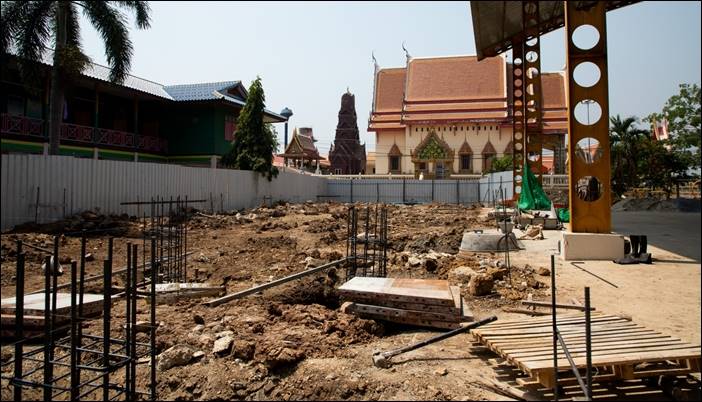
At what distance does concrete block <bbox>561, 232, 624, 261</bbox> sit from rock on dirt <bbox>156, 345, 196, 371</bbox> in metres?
7.75

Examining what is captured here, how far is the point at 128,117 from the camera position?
78.4ft

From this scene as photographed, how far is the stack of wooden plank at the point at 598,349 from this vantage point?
3.79 meters

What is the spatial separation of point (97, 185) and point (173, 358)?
11.6 metres

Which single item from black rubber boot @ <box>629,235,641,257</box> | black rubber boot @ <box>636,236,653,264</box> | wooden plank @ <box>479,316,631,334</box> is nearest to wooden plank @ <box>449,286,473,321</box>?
wooden plank @ <box>479,316,631,334</box>

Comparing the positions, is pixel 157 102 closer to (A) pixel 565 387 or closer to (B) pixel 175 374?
(B) pixel 175 374

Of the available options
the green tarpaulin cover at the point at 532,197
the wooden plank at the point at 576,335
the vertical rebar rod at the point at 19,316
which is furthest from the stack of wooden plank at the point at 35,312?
the green tarpaulin cover at the point at 532,197

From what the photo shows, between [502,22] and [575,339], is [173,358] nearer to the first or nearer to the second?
[575,339]

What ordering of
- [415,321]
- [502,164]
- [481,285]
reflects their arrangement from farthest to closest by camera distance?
[502,164] → [481,285] → [415,321]

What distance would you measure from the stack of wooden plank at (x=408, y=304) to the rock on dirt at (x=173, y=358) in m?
2.00

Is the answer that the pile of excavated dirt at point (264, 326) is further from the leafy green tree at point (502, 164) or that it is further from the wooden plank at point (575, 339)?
the leafy green tree at point (502, 164)

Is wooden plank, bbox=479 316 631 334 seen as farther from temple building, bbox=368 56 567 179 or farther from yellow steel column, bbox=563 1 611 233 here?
temple building, bbox=368 56 567 179

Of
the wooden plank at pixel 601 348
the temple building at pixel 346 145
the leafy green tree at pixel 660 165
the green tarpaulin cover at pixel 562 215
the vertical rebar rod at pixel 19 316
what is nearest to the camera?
the vertical rebar rod at pixel 19 316

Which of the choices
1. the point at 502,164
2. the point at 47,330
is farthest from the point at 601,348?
the point at 502,164

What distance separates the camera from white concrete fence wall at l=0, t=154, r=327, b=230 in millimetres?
11977
